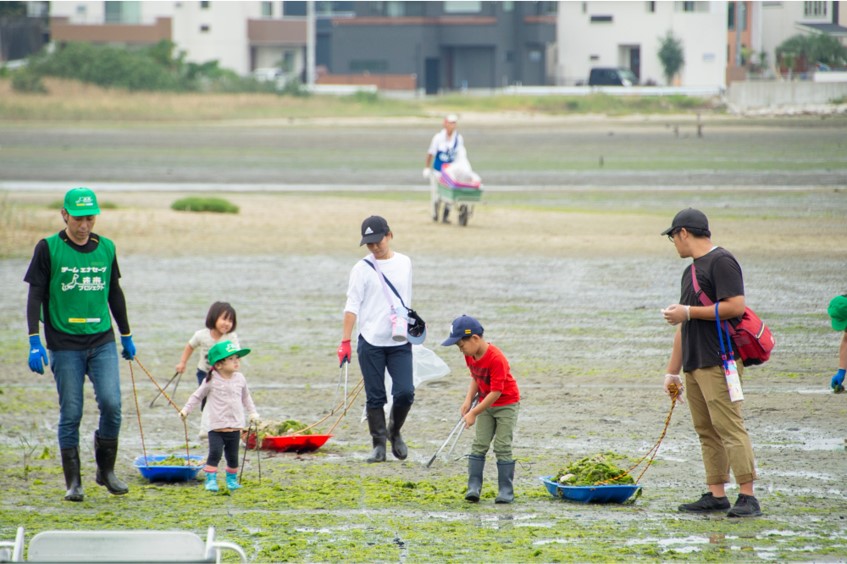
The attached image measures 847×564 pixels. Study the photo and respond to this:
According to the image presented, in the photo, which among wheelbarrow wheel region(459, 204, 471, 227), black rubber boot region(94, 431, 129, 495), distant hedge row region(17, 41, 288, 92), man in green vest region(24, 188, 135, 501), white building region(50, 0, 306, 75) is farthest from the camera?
white building region(50, 0, 306, 75)

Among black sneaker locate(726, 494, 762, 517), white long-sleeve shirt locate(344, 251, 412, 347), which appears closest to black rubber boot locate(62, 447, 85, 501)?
white long-sleeve shirt locate(344, 251, 412, 347)

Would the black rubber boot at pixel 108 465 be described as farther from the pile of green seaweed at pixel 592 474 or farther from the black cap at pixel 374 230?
the pile of green seaweed at pixel 592 474

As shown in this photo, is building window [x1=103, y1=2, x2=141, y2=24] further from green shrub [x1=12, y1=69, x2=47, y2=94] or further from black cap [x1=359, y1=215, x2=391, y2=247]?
black cap [x1=359, y1=215, x2=391, y2=247]

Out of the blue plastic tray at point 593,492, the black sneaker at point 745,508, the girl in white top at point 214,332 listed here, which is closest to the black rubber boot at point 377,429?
the girl in white top at point 214,332

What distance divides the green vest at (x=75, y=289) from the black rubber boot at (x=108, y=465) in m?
0.77

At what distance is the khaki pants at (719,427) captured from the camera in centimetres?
715

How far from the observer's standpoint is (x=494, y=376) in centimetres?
766

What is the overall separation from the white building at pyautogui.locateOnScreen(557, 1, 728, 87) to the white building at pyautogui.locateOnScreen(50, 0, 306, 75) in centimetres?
2193

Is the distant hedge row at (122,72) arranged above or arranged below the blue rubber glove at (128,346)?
above

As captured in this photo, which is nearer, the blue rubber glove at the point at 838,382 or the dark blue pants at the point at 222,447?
the dark blue pants at the point at 222,447

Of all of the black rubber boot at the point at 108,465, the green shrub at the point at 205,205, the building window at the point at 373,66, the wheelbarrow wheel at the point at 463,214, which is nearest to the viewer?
the black rubber boot at the point at 108,465

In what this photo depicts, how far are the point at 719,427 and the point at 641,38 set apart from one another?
5640cm

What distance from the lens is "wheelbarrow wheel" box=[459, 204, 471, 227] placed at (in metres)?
22.8

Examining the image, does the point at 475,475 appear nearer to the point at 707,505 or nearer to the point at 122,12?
the point at 707,505
